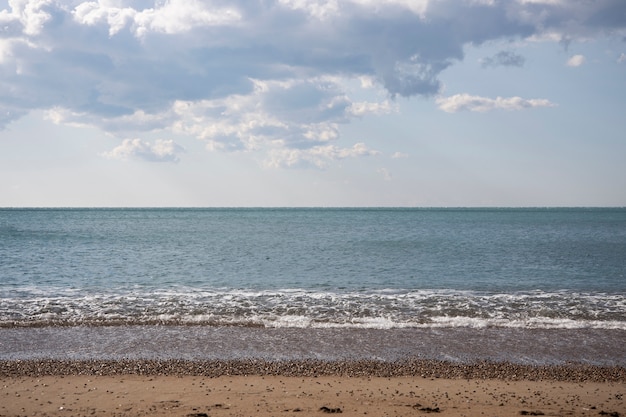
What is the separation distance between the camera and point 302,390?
1141cm

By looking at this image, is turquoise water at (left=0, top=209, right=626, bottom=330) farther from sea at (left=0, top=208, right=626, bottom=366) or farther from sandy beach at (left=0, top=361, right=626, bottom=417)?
sandy beach at (left=0, top=361, right=626, bottom=417)

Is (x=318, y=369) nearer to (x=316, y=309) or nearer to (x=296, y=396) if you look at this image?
(x=296, y=396)

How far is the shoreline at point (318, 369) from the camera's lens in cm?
1250

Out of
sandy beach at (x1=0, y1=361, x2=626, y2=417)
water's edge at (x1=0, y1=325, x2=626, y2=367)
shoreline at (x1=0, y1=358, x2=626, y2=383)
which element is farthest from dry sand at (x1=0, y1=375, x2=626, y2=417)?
water's edge at (x1=0, y1=325, x2=626, y2=367)

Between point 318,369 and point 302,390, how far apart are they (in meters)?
1.55

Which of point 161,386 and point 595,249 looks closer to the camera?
point 161,386

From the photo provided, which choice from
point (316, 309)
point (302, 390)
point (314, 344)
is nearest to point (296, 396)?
point (302, 390)

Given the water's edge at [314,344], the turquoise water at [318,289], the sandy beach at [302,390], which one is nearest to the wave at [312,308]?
the turquoise water at [318,289]

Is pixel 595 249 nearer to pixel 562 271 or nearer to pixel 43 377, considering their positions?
pixel 562 271

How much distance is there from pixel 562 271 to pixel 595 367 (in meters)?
20.5

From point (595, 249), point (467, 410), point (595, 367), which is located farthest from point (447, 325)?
point (595, 249)

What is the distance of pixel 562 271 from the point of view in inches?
1262

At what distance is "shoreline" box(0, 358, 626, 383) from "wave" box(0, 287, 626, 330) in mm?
4369

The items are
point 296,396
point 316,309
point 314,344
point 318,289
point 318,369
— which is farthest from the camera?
point 318,289
